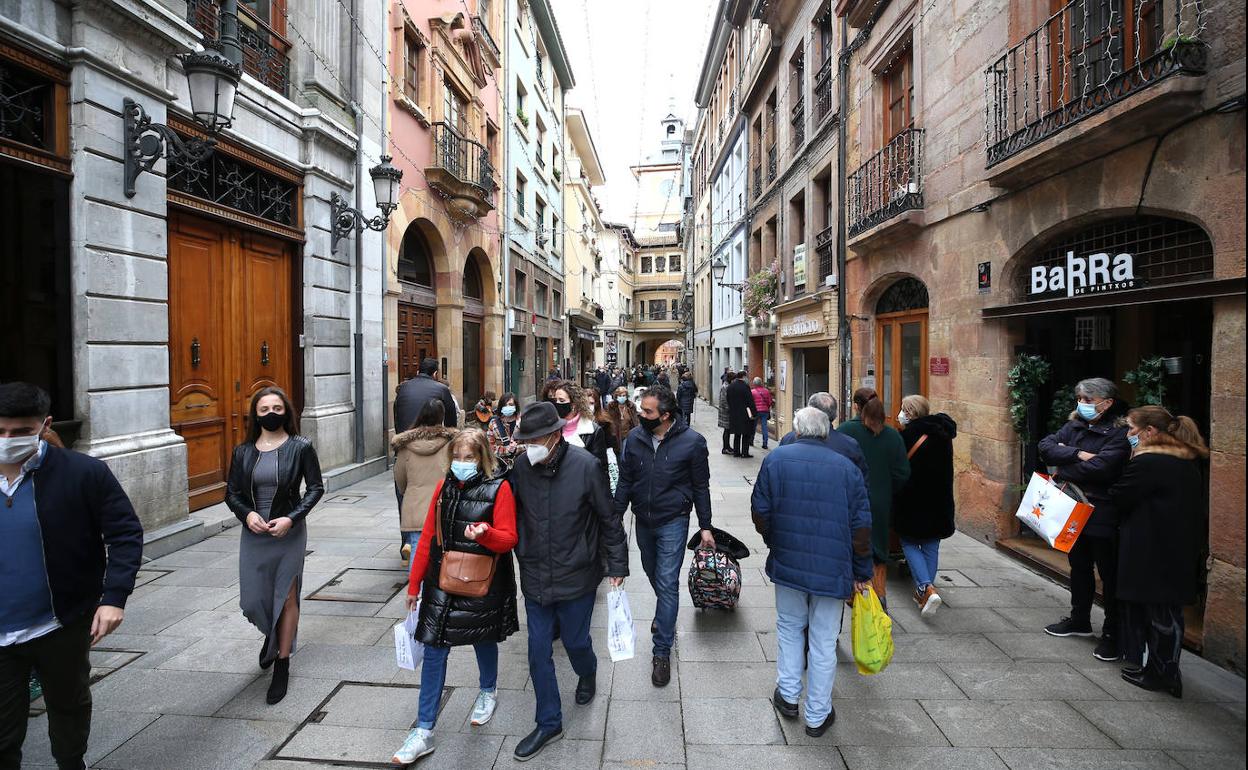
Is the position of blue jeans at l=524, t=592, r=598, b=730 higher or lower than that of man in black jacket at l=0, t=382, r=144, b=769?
lower

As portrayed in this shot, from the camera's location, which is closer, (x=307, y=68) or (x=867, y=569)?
(x=867, y=569)

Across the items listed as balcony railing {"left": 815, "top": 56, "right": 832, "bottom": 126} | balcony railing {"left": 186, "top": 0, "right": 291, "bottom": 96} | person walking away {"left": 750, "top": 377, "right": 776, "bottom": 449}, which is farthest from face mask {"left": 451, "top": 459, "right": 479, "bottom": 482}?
person walking away {"left": 750, "top": 377, "right": 776, "bottom": 449}

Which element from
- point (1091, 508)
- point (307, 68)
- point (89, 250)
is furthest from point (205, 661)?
point (307, 68)

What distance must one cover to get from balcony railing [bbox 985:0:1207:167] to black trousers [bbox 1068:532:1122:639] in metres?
3.15

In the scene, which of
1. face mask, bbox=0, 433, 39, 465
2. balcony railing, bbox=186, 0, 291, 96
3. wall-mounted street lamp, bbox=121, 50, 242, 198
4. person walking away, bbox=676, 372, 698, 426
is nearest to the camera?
face mask, bbox=0, 433, 39, 465

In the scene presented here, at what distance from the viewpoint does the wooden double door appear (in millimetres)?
7242

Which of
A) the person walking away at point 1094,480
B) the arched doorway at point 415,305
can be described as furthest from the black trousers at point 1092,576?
the arched doorway at point 415,305

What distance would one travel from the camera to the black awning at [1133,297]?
13.4ft

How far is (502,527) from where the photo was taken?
315 centimetres

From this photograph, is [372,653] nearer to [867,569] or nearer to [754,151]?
[867,569]

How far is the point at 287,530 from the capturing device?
12.2ft

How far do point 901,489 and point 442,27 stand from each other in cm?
1355

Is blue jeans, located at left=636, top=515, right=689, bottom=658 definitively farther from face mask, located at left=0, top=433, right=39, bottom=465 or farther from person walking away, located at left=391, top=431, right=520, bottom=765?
face mask, located at left=0, top=433, right=39, bottom=465

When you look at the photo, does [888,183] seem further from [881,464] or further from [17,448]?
[17,448]
